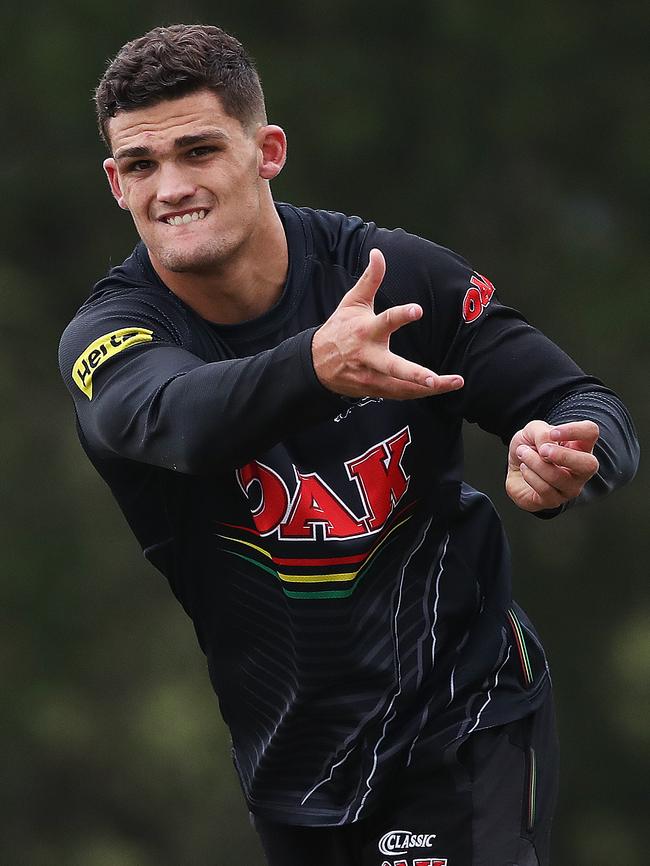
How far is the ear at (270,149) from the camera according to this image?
3560 millimetres

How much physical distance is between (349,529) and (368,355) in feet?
2.09

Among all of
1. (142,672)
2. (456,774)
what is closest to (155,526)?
(456,774)

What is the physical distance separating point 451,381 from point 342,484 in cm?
63

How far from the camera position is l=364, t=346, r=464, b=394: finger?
9.20ft

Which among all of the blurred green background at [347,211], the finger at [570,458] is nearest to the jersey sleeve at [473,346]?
the finger at [570,458]

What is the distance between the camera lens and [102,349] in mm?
3260

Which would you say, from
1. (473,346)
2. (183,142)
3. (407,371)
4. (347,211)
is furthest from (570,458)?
(347,211)

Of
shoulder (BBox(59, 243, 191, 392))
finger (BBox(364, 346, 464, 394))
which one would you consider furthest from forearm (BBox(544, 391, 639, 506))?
shoulder (BBox(59, 243, 191, 392))

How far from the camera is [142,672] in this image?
822 cm

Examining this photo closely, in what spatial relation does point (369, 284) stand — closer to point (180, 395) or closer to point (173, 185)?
point (180, 395)

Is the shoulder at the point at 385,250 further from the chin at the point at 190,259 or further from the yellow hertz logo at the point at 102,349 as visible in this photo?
the yellow hertz logo at the point at 102,349

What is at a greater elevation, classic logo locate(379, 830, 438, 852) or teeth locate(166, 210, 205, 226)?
teeth locate(166, 210, 205, 226)

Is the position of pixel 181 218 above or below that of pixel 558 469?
above

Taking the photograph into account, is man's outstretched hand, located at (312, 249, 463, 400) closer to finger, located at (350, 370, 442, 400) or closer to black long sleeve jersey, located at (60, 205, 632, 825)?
finger, located at (350, 370, 442, 400)
